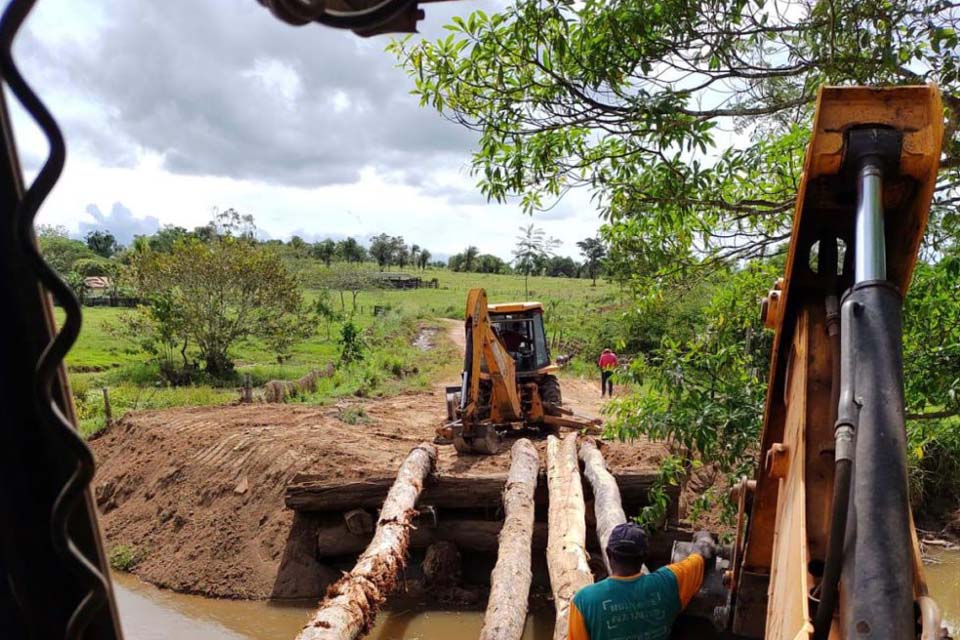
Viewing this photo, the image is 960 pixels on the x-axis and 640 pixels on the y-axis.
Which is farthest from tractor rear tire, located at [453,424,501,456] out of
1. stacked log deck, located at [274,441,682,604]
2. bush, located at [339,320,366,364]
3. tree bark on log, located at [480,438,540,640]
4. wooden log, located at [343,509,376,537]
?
bush, located at [339,320,366,364]

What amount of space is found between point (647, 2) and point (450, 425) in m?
9.22

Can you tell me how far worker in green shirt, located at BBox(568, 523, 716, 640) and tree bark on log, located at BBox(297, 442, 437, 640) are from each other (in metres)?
2.72

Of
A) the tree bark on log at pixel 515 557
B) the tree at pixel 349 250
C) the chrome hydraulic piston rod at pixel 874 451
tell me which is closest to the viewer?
the chrome hydraulic piston rod at pixel 874 451

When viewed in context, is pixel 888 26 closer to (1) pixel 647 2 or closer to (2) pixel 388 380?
(1) pixel 647 2

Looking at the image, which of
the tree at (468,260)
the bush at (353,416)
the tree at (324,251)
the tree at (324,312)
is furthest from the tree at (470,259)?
the bush at (353,416)

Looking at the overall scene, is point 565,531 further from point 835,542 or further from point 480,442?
point 835,542

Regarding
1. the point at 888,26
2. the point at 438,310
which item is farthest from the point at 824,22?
the point at 438,310

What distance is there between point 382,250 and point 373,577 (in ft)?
262

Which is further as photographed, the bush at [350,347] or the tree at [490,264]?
the tree at [490,264]

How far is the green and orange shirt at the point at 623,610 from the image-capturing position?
3.68m

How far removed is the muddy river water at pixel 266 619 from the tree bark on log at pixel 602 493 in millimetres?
1699

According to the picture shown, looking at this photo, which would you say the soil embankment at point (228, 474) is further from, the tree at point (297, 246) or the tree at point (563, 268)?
the tree at point (563, 268)

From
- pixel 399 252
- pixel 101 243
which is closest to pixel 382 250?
pixel 399 252

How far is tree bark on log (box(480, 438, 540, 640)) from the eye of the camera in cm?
630
